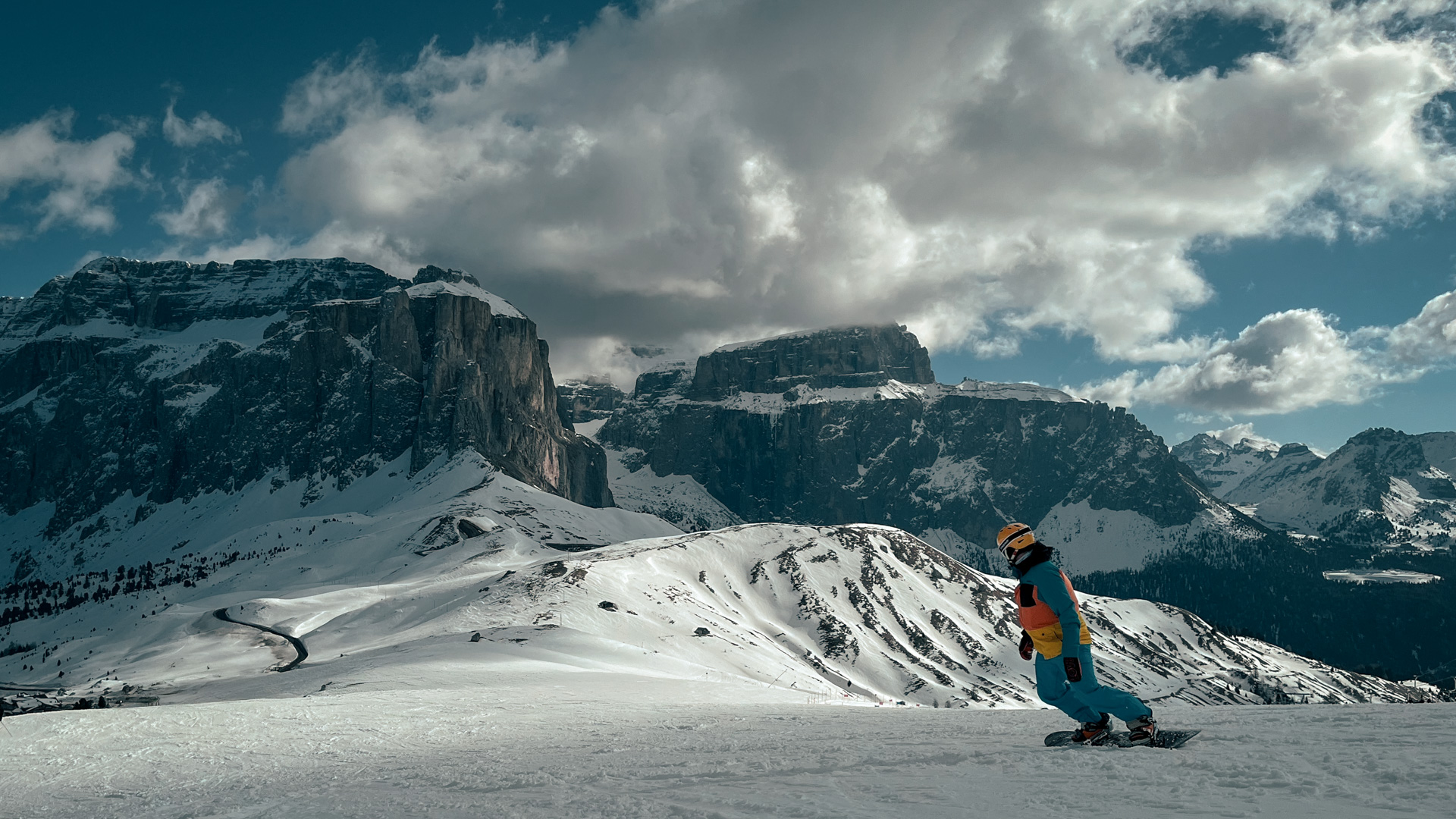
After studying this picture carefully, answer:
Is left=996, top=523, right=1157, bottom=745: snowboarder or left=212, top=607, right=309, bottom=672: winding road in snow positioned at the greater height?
left=996, top=523, right=1157, bottom=745: snowboarder

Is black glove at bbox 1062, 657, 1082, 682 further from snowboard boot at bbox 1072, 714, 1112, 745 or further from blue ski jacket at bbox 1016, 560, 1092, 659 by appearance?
snowboard boot at bbox 1072, 714, 1112, 745

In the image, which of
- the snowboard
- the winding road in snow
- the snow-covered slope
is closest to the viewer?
the snowboard

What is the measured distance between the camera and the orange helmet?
15469mm

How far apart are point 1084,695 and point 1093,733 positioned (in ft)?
1.92

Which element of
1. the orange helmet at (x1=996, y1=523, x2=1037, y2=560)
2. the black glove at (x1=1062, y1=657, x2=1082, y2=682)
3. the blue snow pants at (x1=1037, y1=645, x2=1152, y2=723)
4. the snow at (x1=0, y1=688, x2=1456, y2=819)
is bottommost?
the snow at (x1=0, y1=688, x2=1456, y2=819)

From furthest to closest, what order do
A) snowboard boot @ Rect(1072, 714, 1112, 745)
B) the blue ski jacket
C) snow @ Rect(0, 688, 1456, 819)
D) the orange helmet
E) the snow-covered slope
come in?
the snow-covered slope, the orange helmet, the blue ski jacket, snowboard boot @ Rect(1072, 714, 1112, 745), snow @ Rect(0, 688, 1456, 819)

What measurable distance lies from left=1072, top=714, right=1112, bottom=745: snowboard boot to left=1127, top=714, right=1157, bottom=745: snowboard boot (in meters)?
0.41

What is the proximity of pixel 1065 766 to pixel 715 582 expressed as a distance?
152 metres

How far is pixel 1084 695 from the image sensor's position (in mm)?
14539

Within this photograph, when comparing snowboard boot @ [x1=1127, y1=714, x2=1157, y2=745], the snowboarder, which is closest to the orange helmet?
the snowboarder

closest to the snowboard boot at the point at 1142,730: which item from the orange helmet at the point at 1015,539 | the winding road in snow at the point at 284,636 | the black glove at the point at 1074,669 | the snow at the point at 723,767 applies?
the snow at the point at 723,767

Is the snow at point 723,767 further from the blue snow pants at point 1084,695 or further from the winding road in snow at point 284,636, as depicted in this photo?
the winding road in snow at point 284,636

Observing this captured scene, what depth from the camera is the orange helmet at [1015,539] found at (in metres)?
15.5

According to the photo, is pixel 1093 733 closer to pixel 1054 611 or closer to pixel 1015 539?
pixel 1054 611
